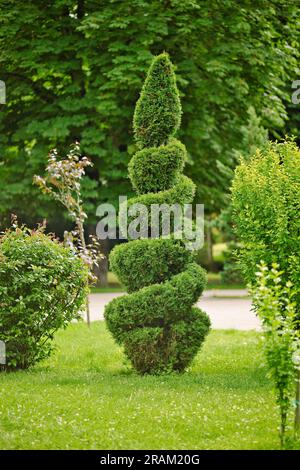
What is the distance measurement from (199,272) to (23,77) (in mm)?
13715

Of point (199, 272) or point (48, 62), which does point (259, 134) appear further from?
point (199, 272)

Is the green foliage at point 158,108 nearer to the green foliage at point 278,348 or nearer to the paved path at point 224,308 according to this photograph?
the paved path at point 224,308

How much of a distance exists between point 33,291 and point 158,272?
5.33ft

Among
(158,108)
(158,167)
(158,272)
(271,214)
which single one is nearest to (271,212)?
(271,214)

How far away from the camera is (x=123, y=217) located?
36.0 ft

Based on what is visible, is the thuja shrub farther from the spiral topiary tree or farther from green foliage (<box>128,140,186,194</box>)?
green foliage (<box>128,140,186,194</box>)

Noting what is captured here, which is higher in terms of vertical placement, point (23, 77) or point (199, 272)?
point (23, 77)

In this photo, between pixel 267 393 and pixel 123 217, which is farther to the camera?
pixel 123 217

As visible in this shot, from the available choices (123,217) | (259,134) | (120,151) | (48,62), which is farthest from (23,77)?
(123,217)

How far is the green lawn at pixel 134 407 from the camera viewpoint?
7156 millimetres

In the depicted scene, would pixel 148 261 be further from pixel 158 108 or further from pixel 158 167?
pixel 158 108

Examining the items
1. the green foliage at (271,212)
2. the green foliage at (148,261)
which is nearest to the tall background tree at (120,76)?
the green foliage at (148,261)

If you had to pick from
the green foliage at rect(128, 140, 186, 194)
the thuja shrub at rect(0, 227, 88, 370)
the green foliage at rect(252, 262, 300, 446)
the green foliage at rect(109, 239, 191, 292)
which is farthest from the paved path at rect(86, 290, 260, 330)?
the green foliage at rect(252, 262, 300, 446)

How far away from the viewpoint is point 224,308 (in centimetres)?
1956
